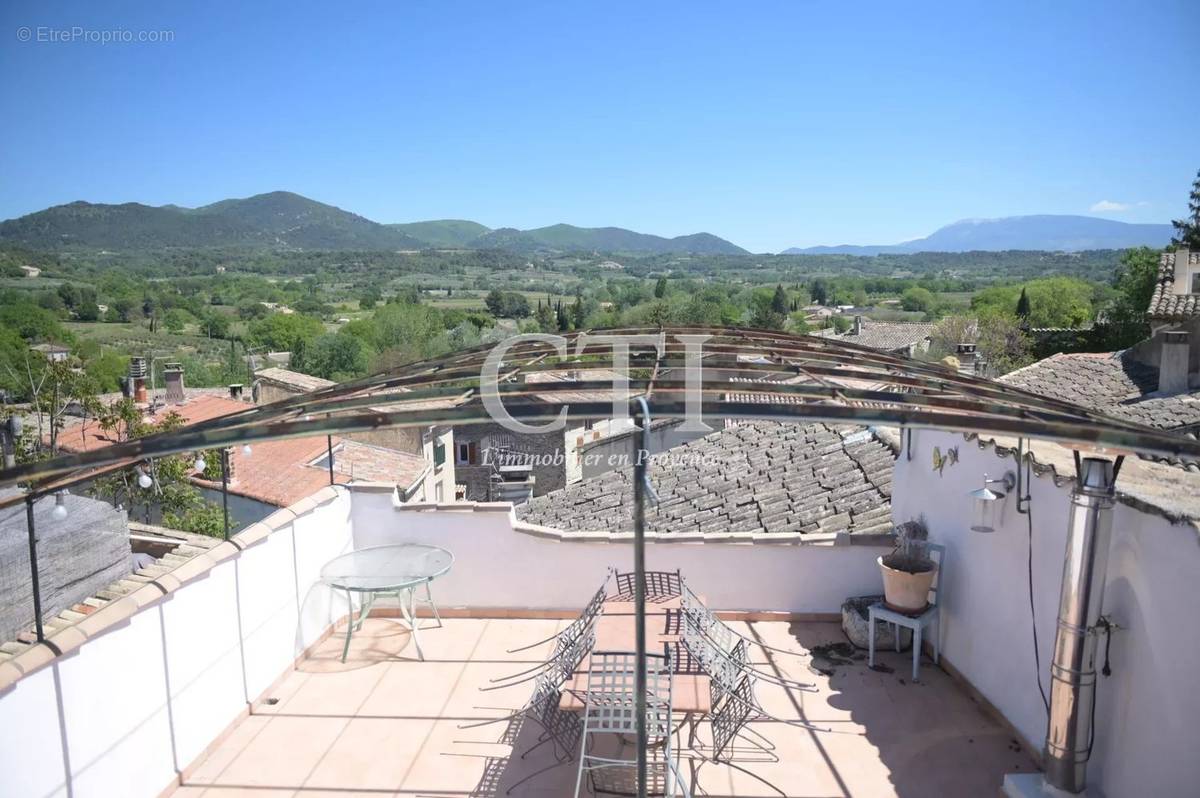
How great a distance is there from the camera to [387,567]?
5762mm

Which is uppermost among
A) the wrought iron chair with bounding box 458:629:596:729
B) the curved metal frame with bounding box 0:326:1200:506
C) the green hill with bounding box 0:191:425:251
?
the green hill with bounding box 0:191:425:251

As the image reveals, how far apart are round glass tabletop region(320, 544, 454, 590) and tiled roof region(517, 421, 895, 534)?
8.95 feet

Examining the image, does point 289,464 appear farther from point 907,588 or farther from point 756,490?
point 907,588

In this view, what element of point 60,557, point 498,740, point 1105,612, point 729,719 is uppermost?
point 1105,612

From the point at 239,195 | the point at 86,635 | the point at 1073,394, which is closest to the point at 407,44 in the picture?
the point at 1073,394

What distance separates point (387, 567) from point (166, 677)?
1.95 metres

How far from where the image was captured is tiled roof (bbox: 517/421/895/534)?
780 centimetres

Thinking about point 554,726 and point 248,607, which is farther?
point 248,607

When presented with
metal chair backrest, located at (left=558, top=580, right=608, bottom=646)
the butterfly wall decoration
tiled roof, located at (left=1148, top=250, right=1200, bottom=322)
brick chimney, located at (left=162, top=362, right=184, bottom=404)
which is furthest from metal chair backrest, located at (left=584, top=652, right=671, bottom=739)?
brick chimney, located at (left=162, top=362, right=184, bottom=404)

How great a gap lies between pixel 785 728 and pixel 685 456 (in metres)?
7.40

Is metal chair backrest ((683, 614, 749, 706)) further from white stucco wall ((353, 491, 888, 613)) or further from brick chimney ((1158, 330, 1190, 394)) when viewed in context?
brick chimney ((1158, 330, 1190, 394))

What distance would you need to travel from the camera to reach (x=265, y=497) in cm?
1322

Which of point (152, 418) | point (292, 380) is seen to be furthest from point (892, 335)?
point (152, 418)

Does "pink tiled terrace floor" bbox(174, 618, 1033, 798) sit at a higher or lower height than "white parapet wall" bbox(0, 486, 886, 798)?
lower
